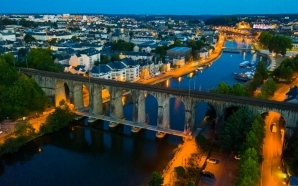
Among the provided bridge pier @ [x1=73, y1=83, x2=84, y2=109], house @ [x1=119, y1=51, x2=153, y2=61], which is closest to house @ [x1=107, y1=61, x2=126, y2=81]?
bridge pier @ [x1=73, y1=83, x2=84, y2=109]

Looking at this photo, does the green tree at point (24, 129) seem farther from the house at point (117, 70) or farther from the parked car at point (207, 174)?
the house at point (117, 70)

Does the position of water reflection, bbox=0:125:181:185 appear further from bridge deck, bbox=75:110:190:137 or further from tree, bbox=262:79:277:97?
tree, bbox=262:79:277:97

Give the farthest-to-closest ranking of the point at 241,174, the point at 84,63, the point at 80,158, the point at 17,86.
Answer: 1. the point at 84,63
2. the point at 17,86
3. the point at 80,158
4. the point at 241,174

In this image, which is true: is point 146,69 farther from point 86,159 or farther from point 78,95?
point 86,159

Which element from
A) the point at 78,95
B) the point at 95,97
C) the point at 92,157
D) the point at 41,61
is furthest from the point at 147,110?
the point at 41,61

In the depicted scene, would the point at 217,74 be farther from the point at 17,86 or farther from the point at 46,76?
the point at 17,86

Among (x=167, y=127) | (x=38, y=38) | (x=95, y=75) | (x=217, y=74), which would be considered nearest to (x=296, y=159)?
(x=167, y=127)

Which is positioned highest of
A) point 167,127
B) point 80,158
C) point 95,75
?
point 95,75

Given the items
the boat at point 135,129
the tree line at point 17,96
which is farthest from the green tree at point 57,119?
the boat at point 135,129
